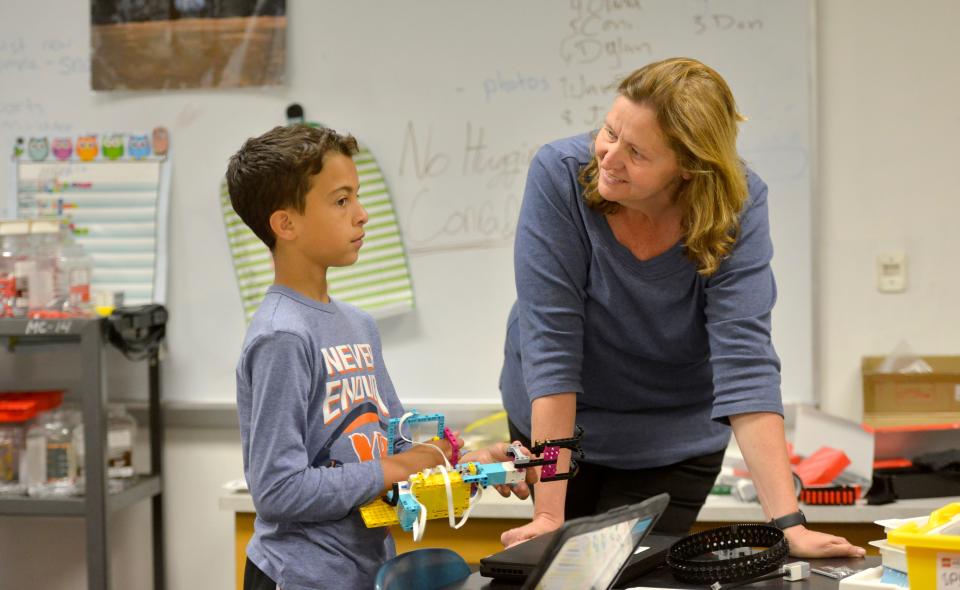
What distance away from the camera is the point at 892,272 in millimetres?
2629

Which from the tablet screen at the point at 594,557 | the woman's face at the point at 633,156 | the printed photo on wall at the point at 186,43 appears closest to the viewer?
the tablet screen at the point at 594,557

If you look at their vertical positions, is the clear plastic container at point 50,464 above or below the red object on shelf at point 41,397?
below

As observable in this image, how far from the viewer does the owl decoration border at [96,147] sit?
9.20 ft

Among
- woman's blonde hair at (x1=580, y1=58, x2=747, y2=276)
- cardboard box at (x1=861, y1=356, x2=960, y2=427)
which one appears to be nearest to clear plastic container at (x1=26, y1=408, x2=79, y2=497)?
woman's blonde hair at (x1=580, y1=58, x2=747, y2=276)

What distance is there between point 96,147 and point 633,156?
185cm

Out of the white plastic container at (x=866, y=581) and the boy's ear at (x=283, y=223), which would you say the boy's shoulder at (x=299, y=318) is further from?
the white plastic container at (x=866, y=581)

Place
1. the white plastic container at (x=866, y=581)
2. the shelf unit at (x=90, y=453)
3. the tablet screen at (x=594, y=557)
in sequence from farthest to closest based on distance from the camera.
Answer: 1. the shelf unit at (x=90, y=453)
2. the white plastic container at (x=866, y=581)
3. the tablet screen at (x=594, y=557)

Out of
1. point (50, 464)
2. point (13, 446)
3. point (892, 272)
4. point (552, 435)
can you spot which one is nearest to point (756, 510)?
point (892, 272)

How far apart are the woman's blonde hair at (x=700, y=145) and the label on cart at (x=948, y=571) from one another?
551 millimetres

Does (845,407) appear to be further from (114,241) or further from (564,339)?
(114,241)

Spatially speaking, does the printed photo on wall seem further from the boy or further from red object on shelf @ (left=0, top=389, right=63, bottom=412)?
the boy

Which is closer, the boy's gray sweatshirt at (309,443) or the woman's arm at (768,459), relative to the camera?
the boy's gray sweatshirt at (309,443)

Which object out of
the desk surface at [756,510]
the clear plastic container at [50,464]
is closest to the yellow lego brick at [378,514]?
the desk surface at [756,510]

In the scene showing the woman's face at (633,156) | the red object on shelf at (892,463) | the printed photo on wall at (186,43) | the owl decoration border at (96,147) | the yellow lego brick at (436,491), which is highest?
the printed photo on wall at (186,43)
